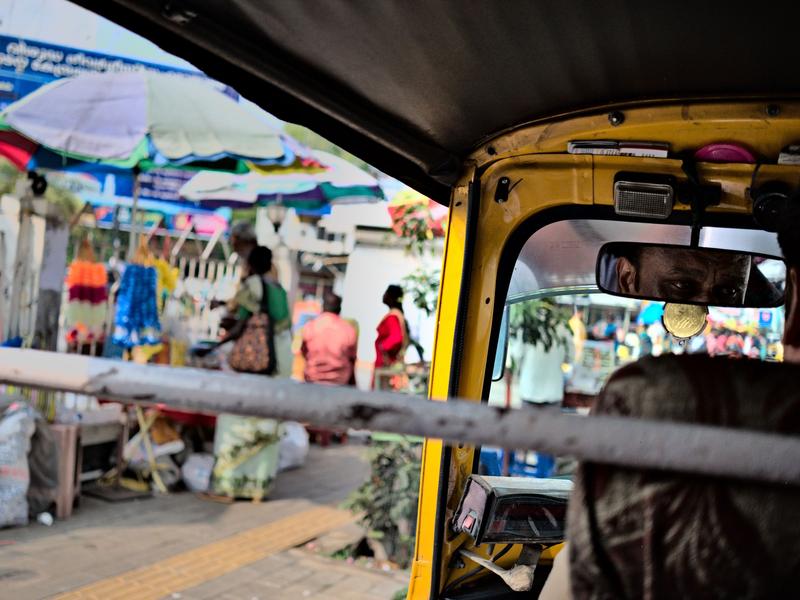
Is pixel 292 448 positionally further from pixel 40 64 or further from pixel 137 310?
pixel 40 64

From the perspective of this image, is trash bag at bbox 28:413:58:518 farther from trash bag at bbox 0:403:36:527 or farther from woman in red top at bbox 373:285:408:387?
woman in red top at bbox 373:285:408:387

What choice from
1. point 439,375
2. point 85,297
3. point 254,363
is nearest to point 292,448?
point 254,363

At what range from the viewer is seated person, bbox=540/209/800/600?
1.01 m

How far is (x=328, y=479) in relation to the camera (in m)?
8.78

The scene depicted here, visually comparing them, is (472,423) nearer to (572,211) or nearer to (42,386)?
(42,386)

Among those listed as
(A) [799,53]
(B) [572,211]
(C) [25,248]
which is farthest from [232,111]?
(A) [799,53]

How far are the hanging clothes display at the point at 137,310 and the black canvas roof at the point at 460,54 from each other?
18.5ft

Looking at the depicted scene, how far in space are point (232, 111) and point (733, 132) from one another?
20.1 ft

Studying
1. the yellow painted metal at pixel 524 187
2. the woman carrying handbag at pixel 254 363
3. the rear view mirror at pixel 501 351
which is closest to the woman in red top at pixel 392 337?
the woman carrying handbag at pixel 254 363

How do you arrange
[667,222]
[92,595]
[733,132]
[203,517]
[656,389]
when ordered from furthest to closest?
[203,517]
[92,595]
[667,222]
[733,132]
[656,389]

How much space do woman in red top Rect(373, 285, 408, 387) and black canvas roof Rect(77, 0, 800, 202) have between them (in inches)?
196

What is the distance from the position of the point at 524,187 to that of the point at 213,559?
4.37 meters

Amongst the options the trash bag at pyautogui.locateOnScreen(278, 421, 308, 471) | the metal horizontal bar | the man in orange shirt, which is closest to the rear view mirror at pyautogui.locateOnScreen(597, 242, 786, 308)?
the metal horizontal bar

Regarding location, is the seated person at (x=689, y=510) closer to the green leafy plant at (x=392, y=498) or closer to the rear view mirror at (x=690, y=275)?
the rear view mirror at (x=690, y=275)
